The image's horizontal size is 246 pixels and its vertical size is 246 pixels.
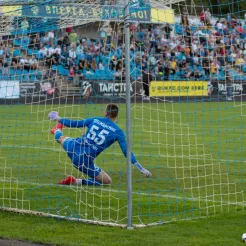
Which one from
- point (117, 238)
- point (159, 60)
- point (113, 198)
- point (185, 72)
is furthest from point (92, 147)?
point (185, 72)

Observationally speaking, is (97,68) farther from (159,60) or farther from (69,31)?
(69,31)

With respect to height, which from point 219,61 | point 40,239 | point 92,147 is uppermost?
point 219,61

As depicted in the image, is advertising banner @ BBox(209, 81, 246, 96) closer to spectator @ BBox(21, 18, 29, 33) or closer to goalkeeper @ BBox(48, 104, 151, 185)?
goalkeeper @ BBox(48, 104, 151, 185)

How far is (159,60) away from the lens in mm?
17125

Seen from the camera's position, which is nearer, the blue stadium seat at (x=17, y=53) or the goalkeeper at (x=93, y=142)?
the goalkeeper at (x=93, y=142)

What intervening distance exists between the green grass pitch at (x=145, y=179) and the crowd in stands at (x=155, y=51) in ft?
4.48

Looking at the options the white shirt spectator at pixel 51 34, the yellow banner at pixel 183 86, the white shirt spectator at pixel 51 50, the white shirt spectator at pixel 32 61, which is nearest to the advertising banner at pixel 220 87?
the yellow banner at pixel 183 86

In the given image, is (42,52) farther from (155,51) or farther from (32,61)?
(155,51)

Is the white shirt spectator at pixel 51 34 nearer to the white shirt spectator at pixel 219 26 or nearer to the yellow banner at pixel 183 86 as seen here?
the yellow banner at pixel 183 86

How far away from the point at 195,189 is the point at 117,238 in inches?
147

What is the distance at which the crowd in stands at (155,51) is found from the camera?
12.8 metres

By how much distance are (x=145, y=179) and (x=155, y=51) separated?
4587mm

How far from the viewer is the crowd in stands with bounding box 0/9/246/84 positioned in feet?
41.9

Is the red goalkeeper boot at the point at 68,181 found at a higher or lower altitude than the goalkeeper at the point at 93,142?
lower
